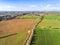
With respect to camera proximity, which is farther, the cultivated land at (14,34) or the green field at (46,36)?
the cultivated land at (14,34)

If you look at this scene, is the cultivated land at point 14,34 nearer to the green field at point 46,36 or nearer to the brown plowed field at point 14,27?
the brown plowed field at point 14,27

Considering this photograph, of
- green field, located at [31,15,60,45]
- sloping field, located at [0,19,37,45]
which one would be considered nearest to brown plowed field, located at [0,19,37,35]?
sloping field, located at [0,19,37,45]

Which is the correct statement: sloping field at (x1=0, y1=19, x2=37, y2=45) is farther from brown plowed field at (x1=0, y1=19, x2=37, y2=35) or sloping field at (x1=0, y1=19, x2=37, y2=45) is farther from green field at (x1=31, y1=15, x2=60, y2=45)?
green field at (x1=31, y1=15, x2=60, y2=45)

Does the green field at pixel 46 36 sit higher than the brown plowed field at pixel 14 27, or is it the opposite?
the green field at pixel 46 36

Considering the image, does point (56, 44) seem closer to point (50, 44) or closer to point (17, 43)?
point (50, 44)

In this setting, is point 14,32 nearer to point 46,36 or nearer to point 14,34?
point 14,34

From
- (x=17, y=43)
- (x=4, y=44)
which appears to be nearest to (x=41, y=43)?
(x=17, y=43)

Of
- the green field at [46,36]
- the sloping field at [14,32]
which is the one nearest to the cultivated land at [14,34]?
the sloping field at [14,32]

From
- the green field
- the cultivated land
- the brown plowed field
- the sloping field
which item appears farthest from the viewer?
the brown plowed field

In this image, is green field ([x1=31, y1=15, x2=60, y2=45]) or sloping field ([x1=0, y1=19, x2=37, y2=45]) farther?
sloping field ([x1=0, y1=19, x2=37, y2=45])

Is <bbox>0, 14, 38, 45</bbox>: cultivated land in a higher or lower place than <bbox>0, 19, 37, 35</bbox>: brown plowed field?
higher

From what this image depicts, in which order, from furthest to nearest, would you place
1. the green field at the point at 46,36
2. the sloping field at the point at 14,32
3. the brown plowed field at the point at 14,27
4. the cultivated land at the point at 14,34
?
the brown plowed field at the point at 14,27 < the cultivated land at the point at 14,34 < the sloping field at the point at 14,32 < the green field at the point at 46,36

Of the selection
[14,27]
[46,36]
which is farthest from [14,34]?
[14,27]

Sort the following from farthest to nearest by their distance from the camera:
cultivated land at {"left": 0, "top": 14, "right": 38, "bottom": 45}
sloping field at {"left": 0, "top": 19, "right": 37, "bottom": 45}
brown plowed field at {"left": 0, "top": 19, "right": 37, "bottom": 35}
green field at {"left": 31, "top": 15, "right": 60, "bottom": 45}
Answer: brown plowed field at {"left": 0, "top": 19, "right": 37, "bottom": 35}
cultivated land at {"left": 0, "top": 14, "right": 38, "bottom": 45}
sloping field at {"left": 0, "top": 19, "right": 37, "bottom": 45}
green field at {"left": 31, "top": 15, "right": 60, "bottom": 45}
